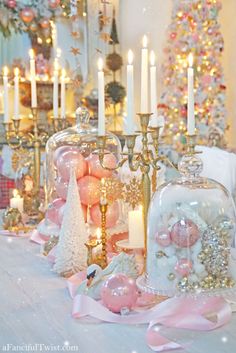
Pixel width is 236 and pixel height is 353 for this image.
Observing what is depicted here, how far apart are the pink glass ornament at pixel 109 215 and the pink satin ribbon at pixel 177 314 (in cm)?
45

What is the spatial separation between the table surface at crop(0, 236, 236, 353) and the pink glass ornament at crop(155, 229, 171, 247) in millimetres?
165

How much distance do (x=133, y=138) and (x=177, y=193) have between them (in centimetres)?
16

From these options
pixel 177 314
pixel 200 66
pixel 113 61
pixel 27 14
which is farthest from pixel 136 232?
pixel 113 61

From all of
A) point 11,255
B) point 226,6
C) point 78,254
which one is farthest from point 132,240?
point 226,6

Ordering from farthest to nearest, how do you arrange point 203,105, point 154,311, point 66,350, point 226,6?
point 226,6 → point 203,105 → point 154,311 → point 66,350

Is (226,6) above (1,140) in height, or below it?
above

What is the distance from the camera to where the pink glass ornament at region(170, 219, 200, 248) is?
107 centimetres

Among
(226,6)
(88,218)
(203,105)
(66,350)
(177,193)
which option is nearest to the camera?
(66,350)

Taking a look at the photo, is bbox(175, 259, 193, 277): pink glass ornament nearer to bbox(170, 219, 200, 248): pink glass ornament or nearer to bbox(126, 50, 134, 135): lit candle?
bbox(170, 219, 200, 248): pink glass ornament

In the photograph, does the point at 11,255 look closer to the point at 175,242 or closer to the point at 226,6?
the point at 175,242

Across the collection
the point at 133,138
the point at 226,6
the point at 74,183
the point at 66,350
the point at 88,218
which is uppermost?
the point at 226,6

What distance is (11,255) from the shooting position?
5.17 feet

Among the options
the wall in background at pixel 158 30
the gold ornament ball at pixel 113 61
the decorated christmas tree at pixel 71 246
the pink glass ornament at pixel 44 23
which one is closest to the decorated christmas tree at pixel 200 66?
the wall in background at pixel 158 30

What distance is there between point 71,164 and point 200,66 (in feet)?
11.8
